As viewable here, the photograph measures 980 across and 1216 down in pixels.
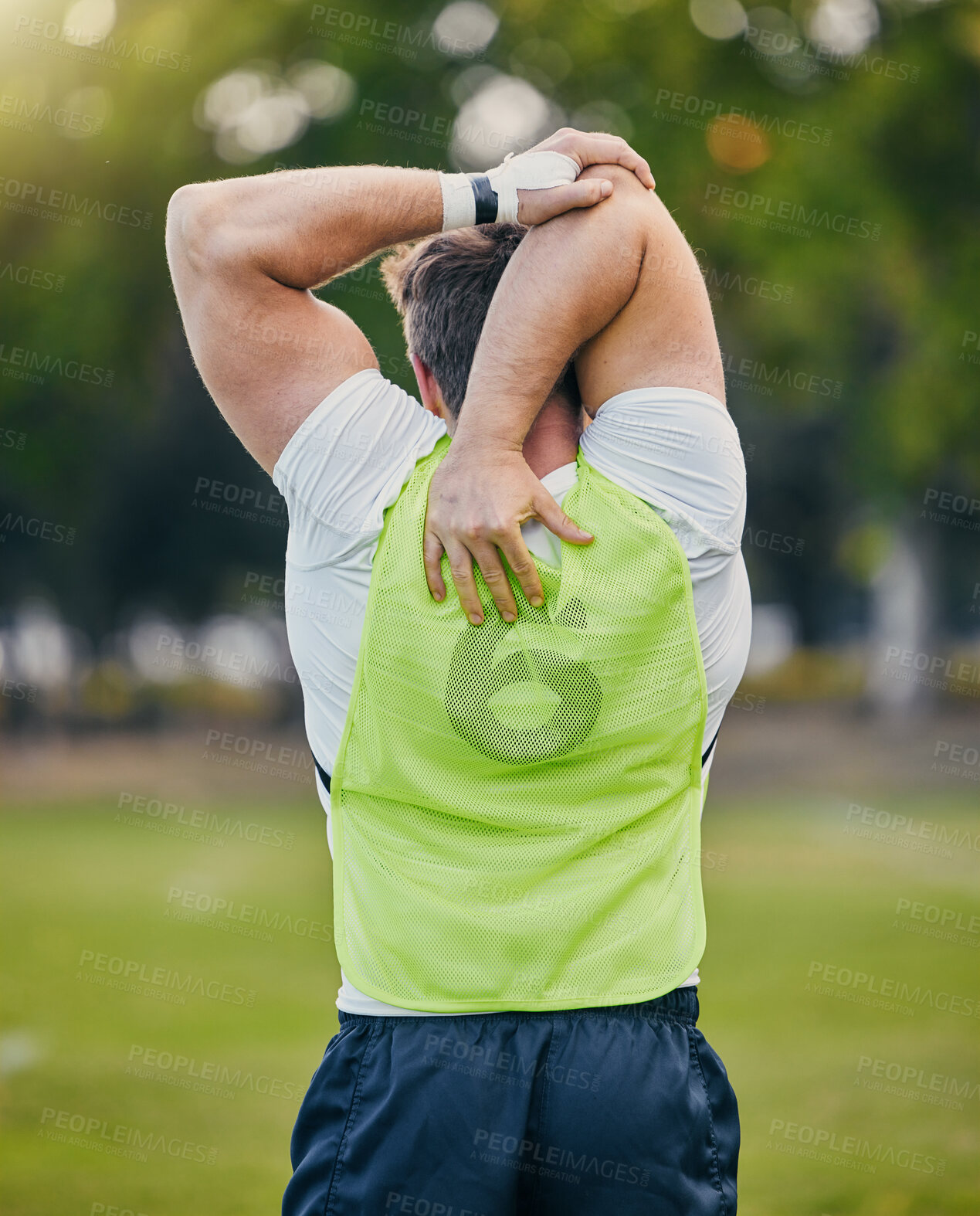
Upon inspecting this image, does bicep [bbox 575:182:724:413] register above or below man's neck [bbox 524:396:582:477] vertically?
above

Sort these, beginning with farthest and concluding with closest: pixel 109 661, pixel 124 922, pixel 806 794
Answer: pixel 109 661 → pixel 806 794 → pixel 124 922

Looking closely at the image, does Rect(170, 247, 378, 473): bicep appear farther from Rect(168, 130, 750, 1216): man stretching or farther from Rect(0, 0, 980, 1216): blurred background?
Rect(0, 0, 980, 1216): blurred background

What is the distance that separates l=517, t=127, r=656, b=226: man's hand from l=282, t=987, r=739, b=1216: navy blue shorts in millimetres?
1189

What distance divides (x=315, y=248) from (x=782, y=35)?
14.2 meters

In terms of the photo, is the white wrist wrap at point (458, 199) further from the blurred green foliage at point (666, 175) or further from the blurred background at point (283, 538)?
the blurred green foliage at point (666, 175)

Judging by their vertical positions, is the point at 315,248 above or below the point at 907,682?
above

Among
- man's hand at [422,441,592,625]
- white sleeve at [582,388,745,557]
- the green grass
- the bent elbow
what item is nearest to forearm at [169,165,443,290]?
the bent elbow

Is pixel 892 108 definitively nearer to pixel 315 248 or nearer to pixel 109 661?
pixel 315 248

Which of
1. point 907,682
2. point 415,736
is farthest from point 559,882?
point 907,682

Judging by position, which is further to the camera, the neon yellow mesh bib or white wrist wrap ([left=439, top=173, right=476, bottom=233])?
white wrist wrap ([left=439, top=173, right=476, bottom=233])

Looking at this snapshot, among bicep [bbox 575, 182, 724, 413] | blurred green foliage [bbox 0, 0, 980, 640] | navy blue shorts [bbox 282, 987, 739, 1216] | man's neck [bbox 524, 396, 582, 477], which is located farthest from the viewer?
blurred green foliage [bbox 0, 0, 980, 640]

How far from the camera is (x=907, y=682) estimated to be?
22.3 metres

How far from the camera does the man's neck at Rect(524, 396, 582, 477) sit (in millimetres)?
1916

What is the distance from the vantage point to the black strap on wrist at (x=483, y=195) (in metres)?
1.89
